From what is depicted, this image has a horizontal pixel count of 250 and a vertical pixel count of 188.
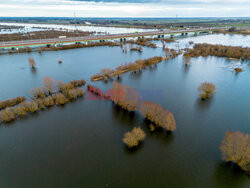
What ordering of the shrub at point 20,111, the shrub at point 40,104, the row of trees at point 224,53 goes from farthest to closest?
the row of trees at point 224,53 → the shrub at point 40,104 → the shrub at point 20,111

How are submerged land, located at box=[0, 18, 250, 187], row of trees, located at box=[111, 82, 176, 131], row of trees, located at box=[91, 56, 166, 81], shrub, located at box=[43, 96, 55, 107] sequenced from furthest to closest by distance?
row of trees, located at box=[91, 56, 166, 81]
shrub, located at box=[43, 96, 55, 107]
row of trees, located at box=[111, 82, 176, 131]
submerged land, located at box=[0, 18, 250, 187]

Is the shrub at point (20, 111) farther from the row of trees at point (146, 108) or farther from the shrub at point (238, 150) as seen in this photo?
the shrub at point (238, 150)

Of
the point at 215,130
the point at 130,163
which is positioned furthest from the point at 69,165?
the point at 215,130

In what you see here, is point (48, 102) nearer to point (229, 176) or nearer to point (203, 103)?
point (229, 176)

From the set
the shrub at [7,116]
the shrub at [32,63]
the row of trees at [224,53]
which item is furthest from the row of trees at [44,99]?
the row of trees at [224,53]

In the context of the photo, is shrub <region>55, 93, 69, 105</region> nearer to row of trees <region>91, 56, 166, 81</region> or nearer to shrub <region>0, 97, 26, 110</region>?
shrub <region>0, 97, 26, 110</region>

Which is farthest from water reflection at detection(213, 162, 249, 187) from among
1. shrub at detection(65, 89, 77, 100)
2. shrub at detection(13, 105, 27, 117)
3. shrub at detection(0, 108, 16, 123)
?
shrub at detection(0, 108, 16, 123)
